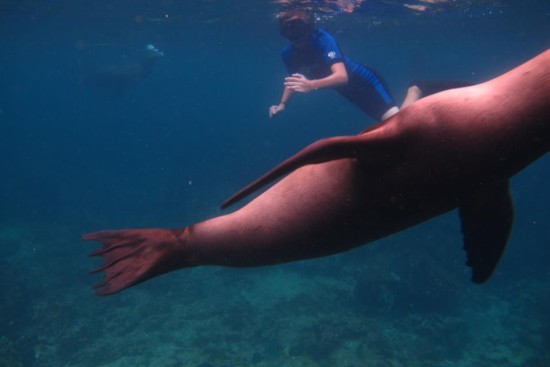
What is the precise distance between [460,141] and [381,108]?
21.0 ft

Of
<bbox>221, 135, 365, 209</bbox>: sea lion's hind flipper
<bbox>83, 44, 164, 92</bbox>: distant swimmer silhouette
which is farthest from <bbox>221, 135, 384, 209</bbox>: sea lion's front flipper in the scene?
<bbox>83, 44, 164, 92</bbox>: distant swimmer silhouette

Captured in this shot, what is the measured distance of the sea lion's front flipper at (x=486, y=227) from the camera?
8.42 feet

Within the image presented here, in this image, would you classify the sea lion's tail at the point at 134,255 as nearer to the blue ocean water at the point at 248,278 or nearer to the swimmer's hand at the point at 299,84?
the swimmer's hand at the point at 299,84

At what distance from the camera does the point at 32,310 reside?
11.9m

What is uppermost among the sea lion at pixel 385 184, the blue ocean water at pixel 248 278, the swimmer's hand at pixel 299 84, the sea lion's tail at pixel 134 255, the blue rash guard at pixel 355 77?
the sea lion at pixel 385 184

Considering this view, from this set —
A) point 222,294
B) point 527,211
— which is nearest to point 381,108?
point 222,294

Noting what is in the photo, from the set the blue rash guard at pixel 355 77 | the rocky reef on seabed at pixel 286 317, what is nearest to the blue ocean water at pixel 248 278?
the rocky reef on seabed at pixel 286 317

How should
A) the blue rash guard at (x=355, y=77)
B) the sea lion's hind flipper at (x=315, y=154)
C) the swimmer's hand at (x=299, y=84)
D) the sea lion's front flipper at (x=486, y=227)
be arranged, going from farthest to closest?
the blue rash guard at (x=355, y=77)
the swimmer's hand at (x=299, y=84)
the sea lion's front flipper at (x=486, y=227)
the sea lion's hind flipper at (x=315, y=154)

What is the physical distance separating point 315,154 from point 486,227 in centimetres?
178

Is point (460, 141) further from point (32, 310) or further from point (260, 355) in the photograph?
point (32, 310)

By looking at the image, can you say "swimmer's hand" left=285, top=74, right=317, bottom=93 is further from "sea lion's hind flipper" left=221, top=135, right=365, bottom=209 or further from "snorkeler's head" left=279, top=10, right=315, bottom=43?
"sea lion's hind flipper" left=221, top=135, right=365, bottom=209

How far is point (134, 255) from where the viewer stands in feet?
8.83

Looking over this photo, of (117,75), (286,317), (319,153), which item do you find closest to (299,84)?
(319,153)

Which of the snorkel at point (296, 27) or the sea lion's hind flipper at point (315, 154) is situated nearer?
the sea lion's hind flipper at point (315, 154)
